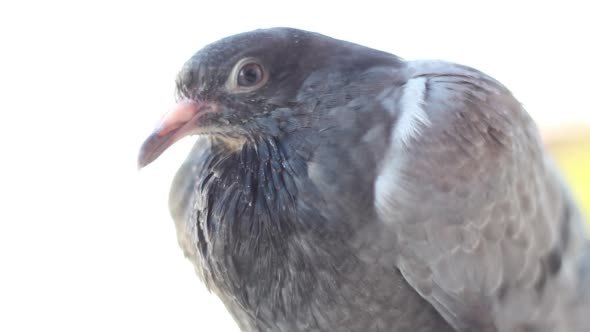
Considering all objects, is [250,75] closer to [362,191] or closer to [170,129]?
[170,129]

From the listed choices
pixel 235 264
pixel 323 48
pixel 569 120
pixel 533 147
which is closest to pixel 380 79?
pixel 323 48

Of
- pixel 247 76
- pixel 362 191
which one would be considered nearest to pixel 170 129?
pixel 247 76

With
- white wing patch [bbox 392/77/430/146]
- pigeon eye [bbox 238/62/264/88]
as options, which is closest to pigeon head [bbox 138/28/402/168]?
pigeon eye [bbox 238/62/264/88]

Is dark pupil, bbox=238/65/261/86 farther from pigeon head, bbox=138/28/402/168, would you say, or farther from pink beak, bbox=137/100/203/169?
pink beak, bbox=137/100/203/169

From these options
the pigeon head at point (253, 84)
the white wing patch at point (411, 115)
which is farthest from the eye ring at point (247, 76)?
the white wing patch at point (411, 115)

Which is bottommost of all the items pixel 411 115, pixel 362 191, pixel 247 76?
pixel 362 191

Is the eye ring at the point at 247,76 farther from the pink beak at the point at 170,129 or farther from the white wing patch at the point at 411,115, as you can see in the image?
the white wing patch at the point at 411,115

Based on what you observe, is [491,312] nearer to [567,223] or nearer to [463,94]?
[567,223]
